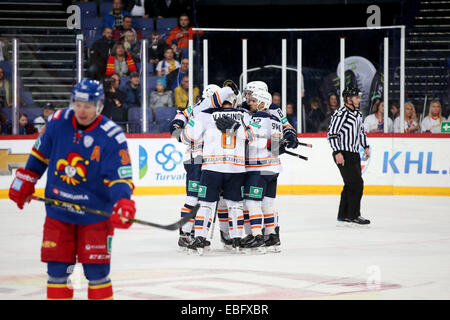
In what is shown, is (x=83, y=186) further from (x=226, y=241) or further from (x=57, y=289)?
(x=226, y=241)

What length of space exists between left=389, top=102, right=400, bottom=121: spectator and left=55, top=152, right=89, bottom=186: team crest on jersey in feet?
30.7

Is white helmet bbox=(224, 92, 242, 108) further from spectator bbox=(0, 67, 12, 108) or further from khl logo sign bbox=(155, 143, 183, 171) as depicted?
spectator bbox=(0, 67, 12, 108)

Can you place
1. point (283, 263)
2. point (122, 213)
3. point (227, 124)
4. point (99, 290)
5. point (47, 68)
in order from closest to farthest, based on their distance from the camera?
point (122, 213)
point (99, 290)
point (283, 263)
point (227, 124)
point (47, 68)

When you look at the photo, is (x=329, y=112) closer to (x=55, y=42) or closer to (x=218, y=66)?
(x=218, y=66)

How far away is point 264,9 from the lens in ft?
57.1

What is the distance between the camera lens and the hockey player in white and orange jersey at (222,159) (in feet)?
23.1

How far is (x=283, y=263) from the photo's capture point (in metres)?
6.73

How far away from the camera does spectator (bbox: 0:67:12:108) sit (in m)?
12.1

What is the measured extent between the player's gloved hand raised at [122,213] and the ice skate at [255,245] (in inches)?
133

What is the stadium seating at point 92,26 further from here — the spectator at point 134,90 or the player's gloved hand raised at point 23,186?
the player's gloved hand raised at point 23,186

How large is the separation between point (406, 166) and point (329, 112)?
1.46m

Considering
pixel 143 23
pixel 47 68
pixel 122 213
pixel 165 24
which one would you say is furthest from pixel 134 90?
pixel 122 213

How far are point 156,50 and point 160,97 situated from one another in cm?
81

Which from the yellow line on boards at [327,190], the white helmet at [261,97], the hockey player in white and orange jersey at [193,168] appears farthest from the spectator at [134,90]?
the white helmet at [261,97]
